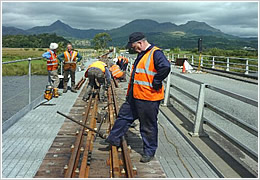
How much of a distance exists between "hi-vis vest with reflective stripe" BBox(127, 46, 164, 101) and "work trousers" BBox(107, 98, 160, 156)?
103 mm

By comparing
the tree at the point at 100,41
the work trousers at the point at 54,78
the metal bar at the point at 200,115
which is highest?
the tree at the point at 100,41

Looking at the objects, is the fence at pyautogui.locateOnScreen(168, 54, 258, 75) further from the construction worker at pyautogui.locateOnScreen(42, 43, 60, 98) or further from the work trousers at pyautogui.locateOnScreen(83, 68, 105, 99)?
the construction worker at pyautogui.locateOnScreen(42, 43, 60, 98)

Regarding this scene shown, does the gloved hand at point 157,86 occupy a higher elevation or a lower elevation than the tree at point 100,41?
lower

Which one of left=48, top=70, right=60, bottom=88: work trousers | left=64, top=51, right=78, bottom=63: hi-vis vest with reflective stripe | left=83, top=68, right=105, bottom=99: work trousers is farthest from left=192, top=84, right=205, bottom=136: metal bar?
left=64, top=51, right=78, bottom=63: hi-vis vest with reflective stripe

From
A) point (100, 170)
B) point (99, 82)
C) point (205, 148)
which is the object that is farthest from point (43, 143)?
point (99, 82)

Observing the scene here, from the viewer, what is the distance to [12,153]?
205 inches

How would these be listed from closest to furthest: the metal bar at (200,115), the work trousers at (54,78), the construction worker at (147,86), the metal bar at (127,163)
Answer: the metal bar at (127,163) < the construction worker at (147,86) < the metal bar at (200,115) < the work trousers at (54,78)

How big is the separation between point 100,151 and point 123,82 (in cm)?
1102

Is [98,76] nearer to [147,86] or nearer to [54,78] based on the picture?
[54,78]

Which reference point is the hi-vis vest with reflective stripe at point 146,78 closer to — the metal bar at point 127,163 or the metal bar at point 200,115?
the metal bar at point 127,163

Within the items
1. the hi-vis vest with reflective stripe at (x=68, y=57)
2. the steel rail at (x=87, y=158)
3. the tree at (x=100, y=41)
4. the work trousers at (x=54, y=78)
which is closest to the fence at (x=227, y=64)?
the hi-vis vest with reflective stripe at (x=68, y=57)

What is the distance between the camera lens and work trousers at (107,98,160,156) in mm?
4805

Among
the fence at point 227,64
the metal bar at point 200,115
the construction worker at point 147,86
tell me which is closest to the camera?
the construction worker at point 147,86

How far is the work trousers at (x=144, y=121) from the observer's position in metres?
4.80
